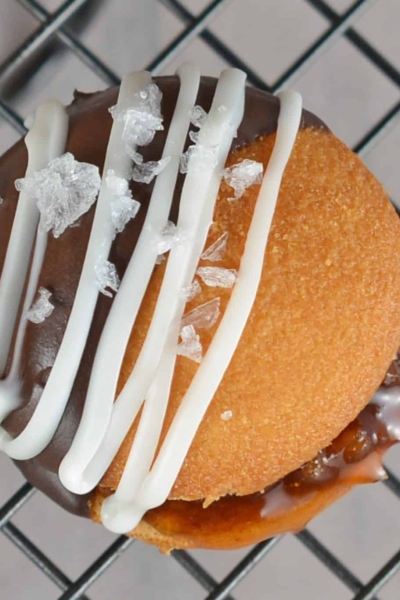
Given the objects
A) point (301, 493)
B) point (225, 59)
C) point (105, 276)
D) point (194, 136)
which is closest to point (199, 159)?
point (194, 136)

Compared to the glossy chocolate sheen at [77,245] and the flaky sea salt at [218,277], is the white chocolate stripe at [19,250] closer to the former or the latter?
the glossy chocolate sheen at [77,245]

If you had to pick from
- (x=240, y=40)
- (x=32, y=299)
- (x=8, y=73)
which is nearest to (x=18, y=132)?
(x=8, y=73)

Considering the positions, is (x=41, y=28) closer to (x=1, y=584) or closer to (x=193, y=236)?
(x=193, y=236)

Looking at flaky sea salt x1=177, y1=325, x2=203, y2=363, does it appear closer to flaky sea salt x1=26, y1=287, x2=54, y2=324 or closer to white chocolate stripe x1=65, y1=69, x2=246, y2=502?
white chocolate stripe x1=65, y1=69, x2=246, y2=502

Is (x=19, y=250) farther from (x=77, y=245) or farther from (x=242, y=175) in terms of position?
(x=242, y=175)

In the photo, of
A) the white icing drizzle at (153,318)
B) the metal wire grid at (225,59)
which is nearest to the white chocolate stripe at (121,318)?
the white icing drizzle at (153,318)

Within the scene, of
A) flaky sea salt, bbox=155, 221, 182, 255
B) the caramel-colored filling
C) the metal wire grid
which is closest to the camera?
flaky sea salt, bbox=155, 221, 182, 255

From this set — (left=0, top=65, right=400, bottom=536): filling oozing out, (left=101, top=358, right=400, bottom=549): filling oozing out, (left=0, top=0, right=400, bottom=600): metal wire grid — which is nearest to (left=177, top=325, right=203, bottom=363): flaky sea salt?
(left=0, top=65, right=400, bottom=536): filling oozing out
